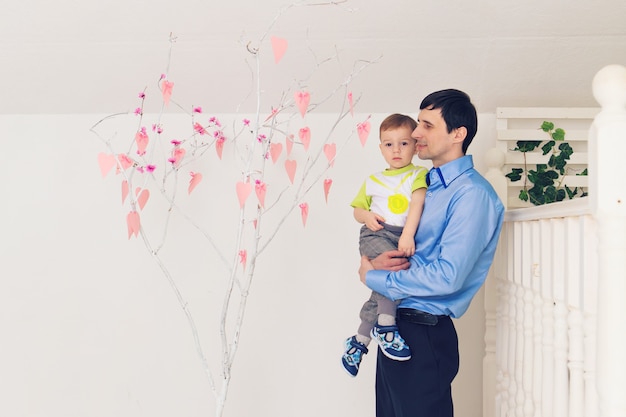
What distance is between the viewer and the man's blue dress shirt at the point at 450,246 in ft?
5.93

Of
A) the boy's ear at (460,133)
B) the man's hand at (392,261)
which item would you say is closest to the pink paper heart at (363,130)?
the boy's ear at (460,133)

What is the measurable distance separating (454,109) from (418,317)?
0.64m

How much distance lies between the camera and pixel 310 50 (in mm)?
2615

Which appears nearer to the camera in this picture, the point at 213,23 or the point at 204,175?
the point at 213,23

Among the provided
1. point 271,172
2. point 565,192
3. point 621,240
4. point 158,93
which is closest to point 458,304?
point 621,240

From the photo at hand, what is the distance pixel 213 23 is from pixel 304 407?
1.66 meters

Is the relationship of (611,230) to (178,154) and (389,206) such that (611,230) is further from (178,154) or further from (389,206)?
(178,154)

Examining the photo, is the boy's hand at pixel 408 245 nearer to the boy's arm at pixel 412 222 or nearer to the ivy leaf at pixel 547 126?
the boy's arm at pixel 412 222

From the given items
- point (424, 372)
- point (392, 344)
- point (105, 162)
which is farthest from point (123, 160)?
point (424, 372)

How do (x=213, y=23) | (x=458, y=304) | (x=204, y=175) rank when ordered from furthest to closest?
(x=204, y=175), (x=213, y=23), (x=458, y=304)

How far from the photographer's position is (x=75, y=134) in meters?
2.96

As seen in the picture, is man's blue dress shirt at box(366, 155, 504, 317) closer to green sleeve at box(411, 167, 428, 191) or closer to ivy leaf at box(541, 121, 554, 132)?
green sleeve at box(411, 167, 428, 191)

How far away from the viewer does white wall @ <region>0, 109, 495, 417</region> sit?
2846 mm

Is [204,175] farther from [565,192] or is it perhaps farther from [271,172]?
[565,192]
